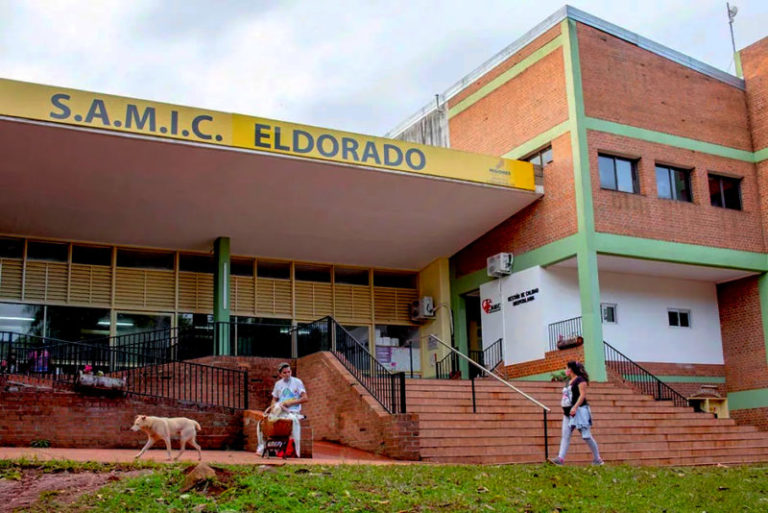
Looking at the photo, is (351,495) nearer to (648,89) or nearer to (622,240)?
(622,240)

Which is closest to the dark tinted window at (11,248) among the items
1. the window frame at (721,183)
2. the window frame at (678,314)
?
the window frame at (678,314)

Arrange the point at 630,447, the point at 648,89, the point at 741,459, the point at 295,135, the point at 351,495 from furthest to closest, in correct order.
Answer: the point at 648,89
the point at 295,135
the point at 741,459
the point at 630,447
the point at 351,495

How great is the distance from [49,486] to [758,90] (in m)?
22.6

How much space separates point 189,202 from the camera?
2003 centimetres

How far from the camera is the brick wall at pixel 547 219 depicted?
2153 cm

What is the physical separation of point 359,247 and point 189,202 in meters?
5.39

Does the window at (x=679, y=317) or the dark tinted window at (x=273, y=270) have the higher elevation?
the dark tinted window at (x=273, y=270)

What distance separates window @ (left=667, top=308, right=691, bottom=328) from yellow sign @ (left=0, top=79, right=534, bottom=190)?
604cm

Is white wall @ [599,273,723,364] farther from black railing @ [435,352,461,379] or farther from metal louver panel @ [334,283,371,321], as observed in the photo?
metal louver panel @ [334,283,371,321]

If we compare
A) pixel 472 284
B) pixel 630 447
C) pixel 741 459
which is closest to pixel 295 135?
pixel 472 284

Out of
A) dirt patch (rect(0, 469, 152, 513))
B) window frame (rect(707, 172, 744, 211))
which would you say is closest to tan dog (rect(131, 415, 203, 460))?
dirt patch (rect(0, 469, 152, 513))

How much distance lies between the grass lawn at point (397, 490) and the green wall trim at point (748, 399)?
13110mm

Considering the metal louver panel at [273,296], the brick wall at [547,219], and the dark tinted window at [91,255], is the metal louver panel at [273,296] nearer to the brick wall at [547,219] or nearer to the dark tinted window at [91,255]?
the dark tinted window at [91,255]

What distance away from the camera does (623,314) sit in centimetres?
2358
